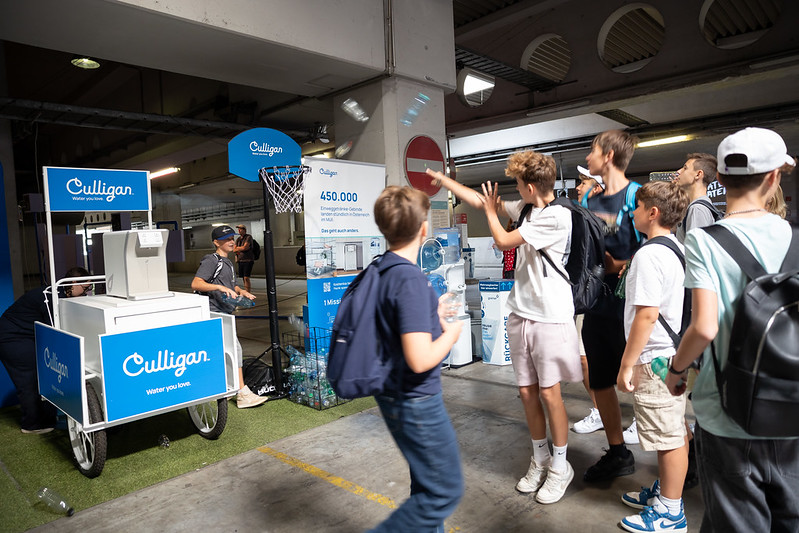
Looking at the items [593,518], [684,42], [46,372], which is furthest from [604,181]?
[684,42]

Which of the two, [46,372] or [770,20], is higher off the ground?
[770,20]

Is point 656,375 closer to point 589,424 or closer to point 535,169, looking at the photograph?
point 535,169

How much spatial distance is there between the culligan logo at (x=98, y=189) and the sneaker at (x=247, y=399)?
1831mm

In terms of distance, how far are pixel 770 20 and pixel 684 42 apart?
1514 mm

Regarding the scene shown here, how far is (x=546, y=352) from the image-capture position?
7.75ft

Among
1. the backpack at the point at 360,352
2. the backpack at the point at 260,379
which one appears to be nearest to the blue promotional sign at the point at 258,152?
the backpack at the point at 260,379

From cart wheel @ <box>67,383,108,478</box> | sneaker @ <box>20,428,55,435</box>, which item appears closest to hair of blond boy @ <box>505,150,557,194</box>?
cart wheel @ <box>67,383,108,478</box>

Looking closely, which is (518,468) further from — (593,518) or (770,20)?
(770,20)

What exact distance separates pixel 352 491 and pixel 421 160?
3.50m

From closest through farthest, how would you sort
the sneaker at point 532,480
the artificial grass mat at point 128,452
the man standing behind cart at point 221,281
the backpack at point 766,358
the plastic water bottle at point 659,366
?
1. the backpack at point 766,358
2. the plastic water bottle at point 659,366
3. the sneaker at point 532,480
4. the artificial grass mat at point 128,452
5. the man standing behind cart at point 221,281

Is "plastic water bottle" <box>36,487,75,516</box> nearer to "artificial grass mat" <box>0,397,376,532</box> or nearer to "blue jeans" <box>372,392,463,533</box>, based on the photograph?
"artificial grass mat" <box>0,397,376,532</box>

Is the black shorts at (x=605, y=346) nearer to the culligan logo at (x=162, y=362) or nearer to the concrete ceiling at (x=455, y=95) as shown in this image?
the culligan logo at (x=162, y=362)

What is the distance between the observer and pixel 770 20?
6000 mm

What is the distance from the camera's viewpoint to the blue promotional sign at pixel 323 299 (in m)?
4.30
